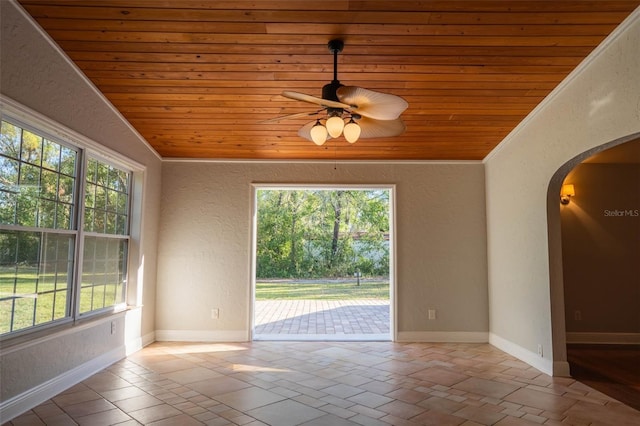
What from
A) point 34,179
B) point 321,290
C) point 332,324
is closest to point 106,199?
point 34,179

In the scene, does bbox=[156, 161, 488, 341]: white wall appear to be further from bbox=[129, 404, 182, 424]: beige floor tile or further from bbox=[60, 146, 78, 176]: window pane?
bbox=[129, 404, 182, 424]: beige floor tile

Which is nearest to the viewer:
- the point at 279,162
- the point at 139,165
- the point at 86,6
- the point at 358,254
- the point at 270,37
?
the point at 86,6

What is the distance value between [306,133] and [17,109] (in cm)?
209

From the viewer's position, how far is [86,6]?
292cm

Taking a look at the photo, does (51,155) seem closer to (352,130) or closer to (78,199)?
(78,199)

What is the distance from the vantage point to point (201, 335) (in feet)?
17.8

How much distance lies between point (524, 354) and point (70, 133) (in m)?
5.02

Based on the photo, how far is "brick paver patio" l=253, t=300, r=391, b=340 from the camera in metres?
5.78

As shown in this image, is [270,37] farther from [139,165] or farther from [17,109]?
[139,165]

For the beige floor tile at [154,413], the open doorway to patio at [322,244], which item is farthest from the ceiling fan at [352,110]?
the open doorway to patio at [322,244]

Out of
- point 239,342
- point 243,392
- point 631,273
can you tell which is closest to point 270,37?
point 243,392

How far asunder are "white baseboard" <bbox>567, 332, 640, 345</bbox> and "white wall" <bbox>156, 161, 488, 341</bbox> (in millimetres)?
1161

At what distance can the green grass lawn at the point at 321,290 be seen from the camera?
34.9 ft

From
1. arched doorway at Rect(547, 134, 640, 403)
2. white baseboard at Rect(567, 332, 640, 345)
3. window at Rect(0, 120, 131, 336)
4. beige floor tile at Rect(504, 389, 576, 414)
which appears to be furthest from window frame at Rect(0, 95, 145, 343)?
white baseboard at Rect(567, 332, 640, 345)
